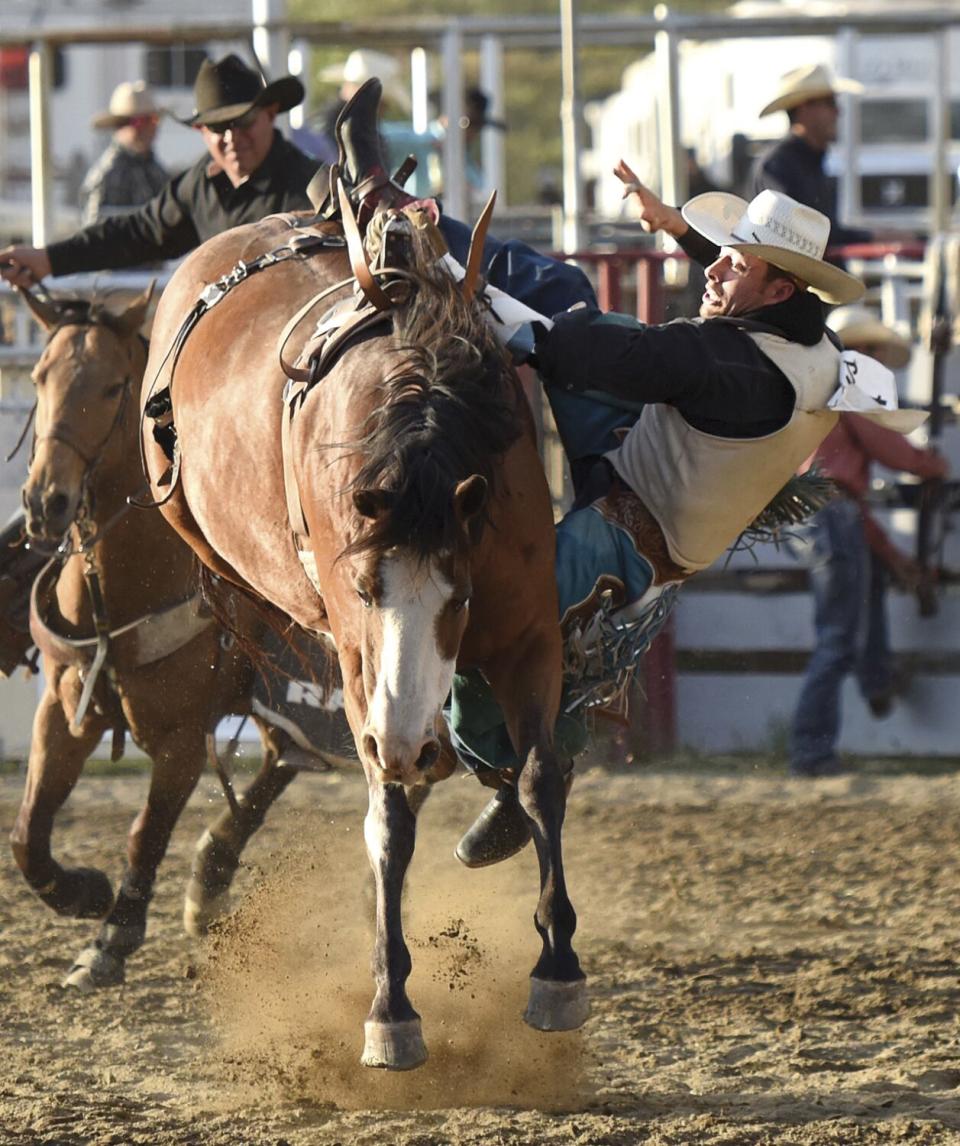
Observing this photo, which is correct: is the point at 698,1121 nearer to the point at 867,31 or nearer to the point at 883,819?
the point at 883,819

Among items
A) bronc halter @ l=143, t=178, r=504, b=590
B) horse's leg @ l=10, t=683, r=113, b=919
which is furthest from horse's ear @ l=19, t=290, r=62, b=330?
bronc halter @ l=143, t=178, r=504, b=590

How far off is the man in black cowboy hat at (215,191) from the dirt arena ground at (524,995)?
1.85 meters

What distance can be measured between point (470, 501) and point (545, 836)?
0.66m

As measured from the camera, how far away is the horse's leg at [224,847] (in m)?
5.53

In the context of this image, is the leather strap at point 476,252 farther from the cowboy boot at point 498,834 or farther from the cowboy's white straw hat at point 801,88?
the cowboy's white straw hat at point 801,88

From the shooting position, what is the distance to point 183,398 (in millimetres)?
4555

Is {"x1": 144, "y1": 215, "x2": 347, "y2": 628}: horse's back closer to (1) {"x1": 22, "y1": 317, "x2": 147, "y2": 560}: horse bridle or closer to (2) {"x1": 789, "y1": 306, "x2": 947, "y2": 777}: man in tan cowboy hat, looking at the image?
(1) {"x1": 22, "y1": 317, "x2": 147, "y2": 560}: horse bridle

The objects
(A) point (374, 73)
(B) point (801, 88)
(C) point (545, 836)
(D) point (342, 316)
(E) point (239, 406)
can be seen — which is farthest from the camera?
(A) point (374, 73)

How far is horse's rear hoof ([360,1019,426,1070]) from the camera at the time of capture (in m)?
3.48

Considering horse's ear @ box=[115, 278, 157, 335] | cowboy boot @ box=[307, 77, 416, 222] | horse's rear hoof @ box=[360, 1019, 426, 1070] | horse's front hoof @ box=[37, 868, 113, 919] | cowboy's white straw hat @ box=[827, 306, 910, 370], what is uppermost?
cowboy boot @ box=[307, 77, 416, 222]

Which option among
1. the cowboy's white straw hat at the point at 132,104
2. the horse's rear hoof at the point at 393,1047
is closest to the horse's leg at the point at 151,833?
the horse's rear hoof at the point at 393,1047

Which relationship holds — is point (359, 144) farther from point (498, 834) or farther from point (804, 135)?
point (804, 135)

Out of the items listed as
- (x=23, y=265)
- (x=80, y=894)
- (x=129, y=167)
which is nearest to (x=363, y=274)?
(x=23, y=265)

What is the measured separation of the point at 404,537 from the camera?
3.45 metres
